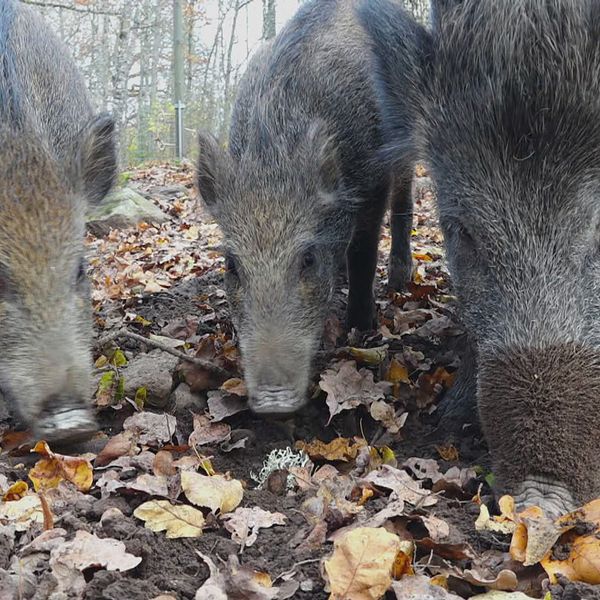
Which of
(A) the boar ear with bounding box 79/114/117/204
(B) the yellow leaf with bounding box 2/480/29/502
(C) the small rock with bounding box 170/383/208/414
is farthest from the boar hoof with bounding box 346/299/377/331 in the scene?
(B) the yellow leaf with bounding box 2/480/29/502

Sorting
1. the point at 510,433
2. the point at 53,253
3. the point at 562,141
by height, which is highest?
the point at 562,141

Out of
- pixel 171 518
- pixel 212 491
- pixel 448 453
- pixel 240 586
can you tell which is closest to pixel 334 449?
pixel 448 453

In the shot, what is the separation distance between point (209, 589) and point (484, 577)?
69cm

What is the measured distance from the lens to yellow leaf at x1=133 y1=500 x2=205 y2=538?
2.18m

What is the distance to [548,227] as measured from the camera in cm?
243

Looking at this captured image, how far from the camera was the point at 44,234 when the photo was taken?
3293mm

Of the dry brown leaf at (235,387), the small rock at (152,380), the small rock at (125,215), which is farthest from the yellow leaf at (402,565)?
the small rock at (125,215)

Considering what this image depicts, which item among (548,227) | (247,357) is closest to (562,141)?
(548,227)

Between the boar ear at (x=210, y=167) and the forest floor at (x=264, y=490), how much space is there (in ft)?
2.76

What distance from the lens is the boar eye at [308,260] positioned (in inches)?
152

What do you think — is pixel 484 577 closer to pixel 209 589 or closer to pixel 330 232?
pixel 209 589

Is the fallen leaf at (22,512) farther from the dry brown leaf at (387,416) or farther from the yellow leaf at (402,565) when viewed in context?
the dry brown leaf at (387,416)

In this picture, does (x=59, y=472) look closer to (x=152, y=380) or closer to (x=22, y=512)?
(x=22, y=512)

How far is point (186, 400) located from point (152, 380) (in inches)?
7.5
